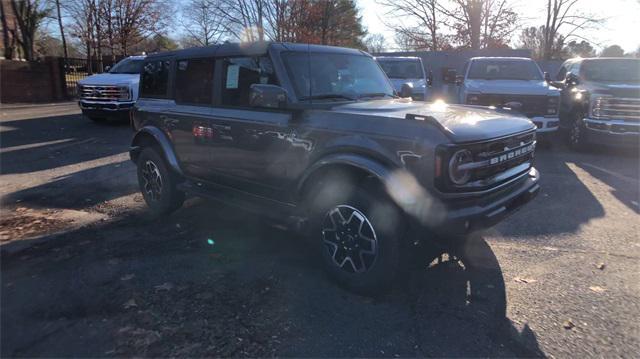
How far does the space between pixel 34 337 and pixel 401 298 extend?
267cm

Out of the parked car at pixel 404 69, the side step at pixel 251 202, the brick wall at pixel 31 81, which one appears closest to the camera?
the side step at pixel 251 202

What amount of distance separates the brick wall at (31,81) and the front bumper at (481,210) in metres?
24.3

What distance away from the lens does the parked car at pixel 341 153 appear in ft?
10.8

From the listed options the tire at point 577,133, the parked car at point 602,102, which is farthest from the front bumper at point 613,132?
the tire at point 577,133

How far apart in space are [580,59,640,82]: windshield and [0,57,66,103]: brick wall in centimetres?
2297

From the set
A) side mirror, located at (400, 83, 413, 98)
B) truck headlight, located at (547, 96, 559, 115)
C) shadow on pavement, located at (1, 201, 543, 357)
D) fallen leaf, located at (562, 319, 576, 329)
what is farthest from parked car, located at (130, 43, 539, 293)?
truck headlight, located at (547, 96, 559, 115)

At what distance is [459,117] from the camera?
3680mm

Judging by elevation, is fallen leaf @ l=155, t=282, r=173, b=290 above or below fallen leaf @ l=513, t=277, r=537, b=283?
below

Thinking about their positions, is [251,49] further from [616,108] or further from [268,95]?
[616,108]

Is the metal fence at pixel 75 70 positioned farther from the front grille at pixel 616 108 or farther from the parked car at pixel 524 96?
the front grille at pixel 616 108

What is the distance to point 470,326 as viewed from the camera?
10.6ft

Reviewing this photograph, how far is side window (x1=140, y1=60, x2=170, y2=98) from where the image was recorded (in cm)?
553

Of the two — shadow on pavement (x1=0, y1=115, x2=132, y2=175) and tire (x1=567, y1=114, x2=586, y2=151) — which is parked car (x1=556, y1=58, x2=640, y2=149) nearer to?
tire (x1=567, y1=114, x2=586, y2=151)

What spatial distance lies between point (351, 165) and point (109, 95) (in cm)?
1186
